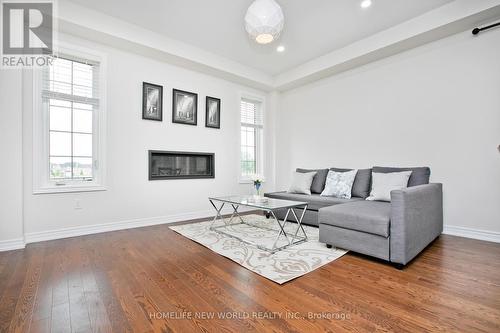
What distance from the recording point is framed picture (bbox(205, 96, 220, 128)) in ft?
15.3

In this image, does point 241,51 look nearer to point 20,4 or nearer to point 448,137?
point 20,4

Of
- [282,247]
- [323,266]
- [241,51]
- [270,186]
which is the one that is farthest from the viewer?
[270,186]

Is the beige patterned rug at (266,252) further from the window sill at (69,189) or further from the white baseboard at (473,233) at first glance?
the white baseboard at (473,233)

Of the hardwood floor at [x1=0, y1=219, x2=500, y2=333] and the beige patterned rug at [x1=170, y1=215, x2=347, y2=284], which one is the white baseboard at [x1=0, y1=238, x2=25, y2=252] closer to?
the hardwood floor at [x1=0, y1=219, x2=500, y2=333]

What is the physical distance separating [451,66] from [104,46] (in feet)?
16.0

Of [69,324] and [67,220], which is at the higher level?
[67,220]

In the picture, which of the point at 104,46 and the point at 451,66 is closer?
the point at 451,66

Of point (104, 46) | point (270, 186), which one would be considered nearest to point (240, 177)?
point (270, 186)

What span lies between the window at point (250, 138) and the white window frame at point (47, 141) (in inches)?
104

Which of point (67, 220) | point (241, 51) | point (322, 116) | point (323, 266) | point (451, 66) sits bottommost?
point (323, 266)

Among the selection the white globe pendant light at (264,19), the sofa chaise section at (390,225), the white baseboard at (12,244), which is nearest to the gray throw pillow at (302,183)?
the sofa chaise section at (390,225)

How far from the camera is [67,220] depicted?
3234mm

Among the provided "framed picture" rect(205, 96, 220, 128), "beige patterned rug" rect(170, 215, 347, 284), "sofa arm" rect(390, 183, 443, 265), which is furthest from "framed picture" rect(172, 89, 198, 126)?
"sofa arm" rect(390, 183, 443, 265)

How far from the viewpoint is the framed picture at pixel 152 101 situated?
3.90m
